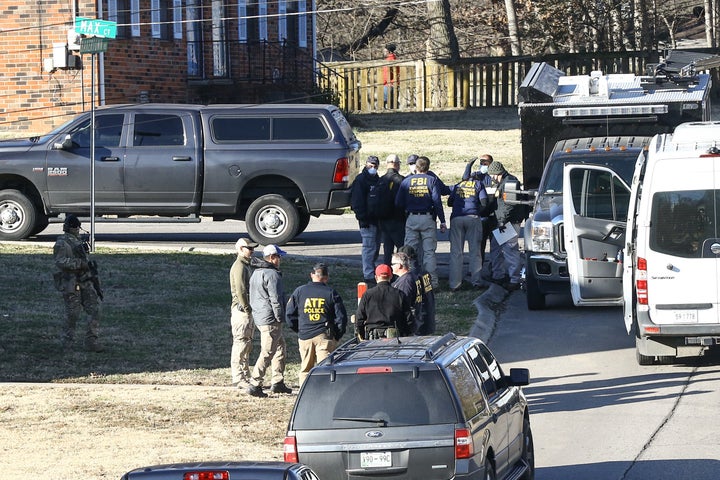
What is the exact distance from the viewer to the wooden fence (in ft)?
131

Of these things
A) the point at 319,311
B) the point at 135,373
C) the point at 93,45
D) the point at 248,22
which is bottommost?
the point at 135,373

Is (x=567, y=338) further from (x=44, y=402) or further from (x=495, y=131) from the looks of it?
(x=495, y=131)

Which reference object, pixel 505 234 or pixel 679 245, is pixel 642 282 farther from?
pixel 505 234

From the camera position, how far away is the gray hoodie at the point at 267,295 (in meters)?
13.5

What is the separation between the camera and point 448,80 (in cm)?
4119

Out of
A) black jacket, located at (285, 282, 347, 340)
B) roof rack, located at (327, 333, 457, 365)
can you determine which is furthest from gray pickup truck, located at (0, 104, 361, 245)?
roof rack, located at (327, 333, 457, 365)

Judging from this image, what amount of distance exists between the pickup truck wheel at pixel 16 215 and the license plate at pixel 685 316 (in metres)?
12.4

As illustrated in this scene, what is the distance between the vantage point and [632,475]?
35.0 feet

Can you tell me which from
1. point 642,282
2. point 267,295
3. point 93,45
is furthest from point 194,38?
point 642,282

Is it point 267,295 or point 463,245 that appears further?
point 463,245

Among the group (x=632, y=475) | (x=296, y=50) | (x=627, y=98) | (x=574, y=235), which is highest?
(x=296, y=50)

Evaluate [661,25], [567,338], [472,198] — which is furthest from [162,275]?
[661,25]

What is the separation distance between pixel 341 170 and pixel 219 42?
15.9m

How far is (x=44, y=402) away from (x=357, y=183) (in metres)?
6.78
